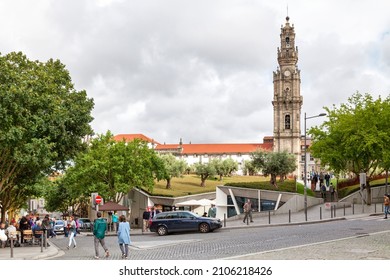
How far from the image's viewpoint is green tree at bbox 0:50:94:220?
24.8 meters

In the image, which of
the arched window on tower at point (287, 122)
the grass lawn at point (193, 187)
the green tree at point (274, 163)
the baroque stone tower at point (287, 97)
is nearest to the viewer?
the grass lawn at point (193, 187)

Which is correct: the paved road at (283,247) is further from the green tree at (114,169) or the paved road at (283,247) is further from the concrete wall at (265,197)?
the green tree at (114,169)

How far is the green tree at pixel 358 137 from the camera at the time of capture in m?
42.5

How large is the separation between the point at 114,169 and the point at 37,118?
21.9m

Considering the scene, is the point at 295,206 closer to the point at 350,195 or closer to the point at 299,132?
the point at 350,195

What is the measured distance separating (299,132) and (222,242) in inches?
5171

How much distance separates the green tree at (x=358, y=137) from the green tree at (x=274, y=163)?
33.2ft

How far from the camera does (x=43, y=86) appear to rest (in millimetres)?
29344

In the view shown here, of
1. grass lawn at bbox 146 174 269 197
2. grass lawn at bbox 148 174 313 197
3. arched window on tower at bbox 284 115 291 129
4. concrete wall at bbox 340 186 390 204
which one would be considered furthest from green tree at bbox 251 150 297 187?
arched window on tower at bbox 284 115 291 129

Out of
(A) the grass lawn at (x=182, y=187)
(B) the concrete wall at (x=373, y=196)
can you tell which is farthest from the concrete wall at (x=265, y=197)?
(A) the grass lawn at (x=182, y=187)

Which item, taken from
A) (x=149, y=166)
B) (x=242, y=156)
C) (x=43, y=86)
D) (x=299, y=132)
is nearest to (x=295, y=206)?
(x=149, y=166)

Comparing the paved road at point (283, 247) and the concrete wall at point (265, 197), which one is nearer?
the paved road at point (283, 247)

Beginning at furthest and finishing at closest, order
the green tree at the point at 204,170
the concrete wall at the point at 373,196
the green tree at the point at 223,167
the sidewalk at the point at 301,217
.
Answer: the green tree at the point at 223,167 → the green tree at the point at 204,170 → the concrete wall at the point at 373,196 → the sidewalk at the point at 301,217

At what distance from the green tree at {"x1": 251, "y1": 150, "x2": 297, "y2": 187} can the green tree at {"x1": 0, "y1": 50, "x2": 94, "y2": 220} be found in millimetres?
28610
